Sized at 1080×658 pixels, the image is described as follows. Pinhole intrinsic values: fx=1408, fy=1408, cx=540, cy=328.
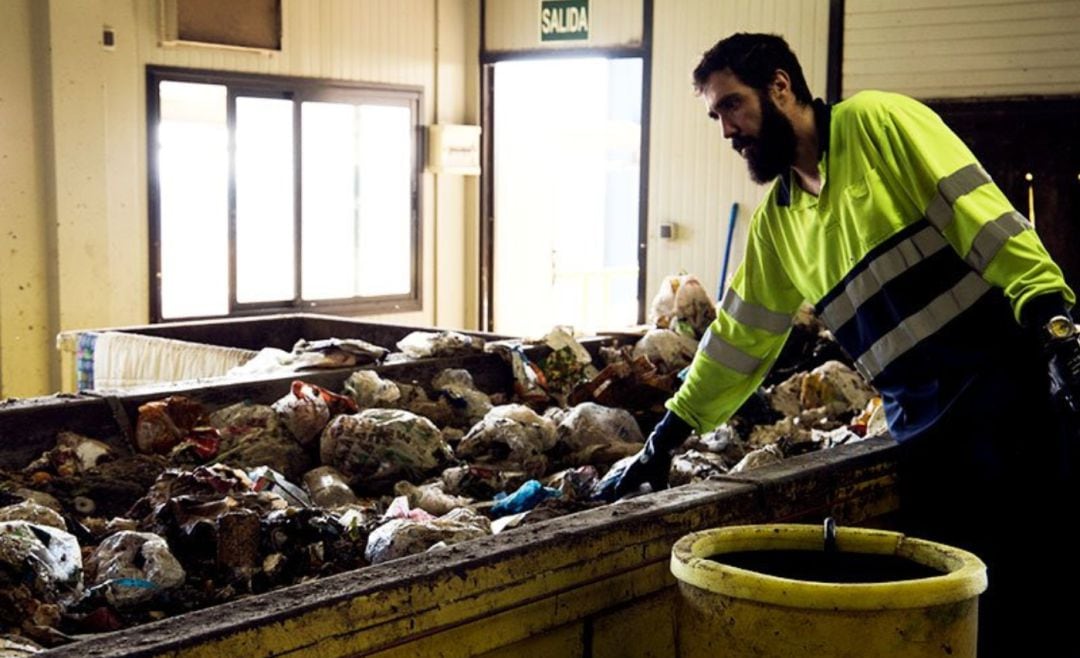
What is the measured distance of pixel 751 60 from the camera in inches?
122

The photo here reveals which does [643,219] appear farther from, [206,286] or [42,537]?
[42,537]

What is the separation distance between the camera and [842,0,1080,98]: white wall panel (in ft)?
27.7

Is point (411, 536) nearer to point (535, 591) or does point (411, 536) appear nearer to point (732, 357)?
point (535, 591)

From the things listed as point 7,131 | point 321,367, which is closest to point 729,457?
point 321,367

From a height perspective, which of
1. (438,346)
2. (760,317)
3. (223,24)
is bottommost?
(438,346)

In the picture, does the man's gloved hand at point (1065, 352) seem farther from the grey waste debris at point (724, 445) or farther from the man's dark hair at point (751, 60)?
the grey waste debris at point (724, 445)

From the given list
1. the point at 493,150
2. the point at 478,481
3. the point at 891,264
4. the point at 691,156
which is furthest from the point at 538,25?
the point at 891,264

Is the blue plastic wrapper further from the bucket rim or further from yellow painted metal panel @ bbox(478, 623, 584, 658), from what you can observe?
the bucket rim

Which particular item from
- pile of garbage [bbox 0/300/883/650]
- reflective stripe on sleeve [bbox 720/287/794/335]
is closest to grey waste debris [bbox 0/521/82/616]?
pile of garbage [bbox 0/300/883/650]

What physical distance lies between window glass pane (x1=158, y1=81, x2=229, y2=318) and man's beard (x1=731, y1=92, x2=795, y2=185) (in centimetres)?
676

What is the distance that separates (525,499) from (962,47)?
20.0 feet

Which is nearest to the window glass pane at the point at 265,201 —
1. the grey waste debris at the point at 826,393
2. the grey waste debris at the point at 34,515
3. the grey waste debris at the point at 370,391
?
the grey waste debris at the point at 370,391

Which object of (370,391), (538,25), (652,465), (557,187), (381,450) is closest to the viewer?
(652,465)

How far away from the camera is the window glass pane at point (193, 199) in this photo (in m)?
9.38
